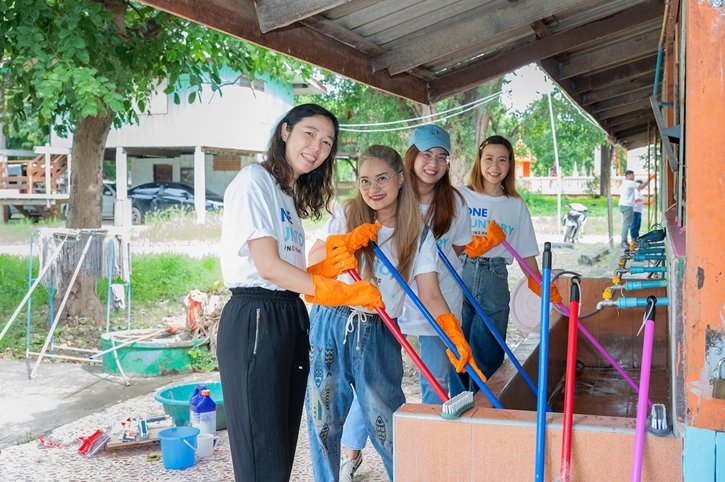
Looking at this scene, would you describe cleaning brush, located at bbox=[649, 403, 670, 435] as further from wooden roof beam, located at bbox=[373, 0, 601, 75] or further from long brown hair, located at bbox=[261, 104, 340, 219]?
wooden roof beam, located at bbox=[373, 0, 601, 75]

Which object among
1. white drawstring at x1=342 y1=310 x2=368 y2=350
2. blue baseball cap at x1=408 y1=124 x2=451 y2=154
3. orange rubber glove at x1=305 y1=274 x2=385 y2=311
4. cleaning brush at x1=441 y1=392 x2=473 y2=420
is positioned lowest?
cleaning brush at x1=441 y1=392 x2=473 y2=420

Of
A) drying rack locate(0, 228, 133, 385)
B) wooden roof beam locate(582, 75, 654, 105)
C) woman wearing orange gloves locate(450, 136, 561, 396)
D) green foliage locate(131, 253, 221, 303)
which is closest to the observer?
woman wearing orange gloves locate(450, 136, 561, 396)

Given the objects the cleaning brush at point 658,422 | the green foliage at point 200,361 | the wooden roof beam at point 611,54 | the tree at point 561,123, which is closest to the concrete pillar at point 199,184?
the tree at point 561,123

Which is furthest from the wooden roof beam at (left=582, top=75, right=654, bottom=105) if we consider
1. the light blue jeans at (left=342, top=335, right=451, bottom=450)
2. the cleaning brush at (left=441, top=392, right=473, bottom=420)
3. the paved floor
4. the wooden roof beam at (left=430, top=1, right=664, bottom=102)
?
the cleaning brush at (left=441, top=392, right=473, bottom=420)

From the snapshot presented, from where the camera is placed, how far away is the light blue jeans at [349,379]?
3.19m

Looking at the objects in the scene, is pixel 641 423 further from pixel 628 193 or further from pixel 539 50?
pixel 628 193

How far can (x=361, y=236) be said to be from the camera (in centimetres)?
310

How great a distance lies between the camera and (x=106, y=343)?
7.15m

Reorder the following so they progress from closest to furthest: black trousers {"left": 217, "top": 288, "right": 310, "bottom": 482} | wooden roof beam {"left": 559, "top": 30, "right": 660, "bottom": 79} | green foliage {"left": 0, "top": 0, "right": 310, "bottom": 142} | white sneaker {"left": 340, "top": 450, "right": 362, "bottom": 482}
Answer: black trousers {"left": 217, "top": 288, "right": 310, "bottom": 482} → white sneaker {"left": 340, "top": 450, "right": 362, "bottom": 482} → wooden roof beam {"left": 559, "top": 30, "right": 660, "bottom": 79} → green foliage {"left": 0, "top": 0, "right": 310, "bottom": 142}

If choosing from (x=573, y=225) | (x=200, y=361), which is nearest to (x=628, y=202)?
(x=573, y=225)

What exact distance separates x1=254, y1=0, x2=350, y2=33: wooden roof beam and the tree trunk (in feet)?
19.8

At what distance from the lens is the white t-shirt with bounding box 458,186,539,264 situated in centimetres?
443

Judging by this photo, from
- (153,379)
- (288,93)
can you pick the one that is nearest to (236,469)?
(153,379)

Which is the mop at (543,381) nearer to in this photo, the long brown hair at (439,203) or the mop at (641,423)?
the mop at (641,423)
